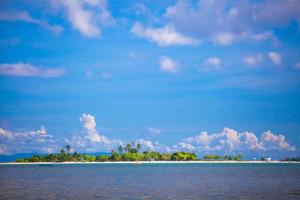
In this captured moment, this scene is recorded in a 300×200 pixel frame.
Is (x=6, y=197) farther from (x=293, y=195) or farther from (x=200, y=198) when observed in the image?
(x=293, y=195)

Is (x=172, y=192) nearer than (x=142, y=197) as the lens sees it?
No

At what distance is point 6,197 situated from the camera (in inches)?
2564

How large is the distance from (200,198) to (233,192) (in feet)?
36.7

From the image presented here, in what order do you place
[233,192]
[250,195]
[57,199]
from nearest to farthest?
[57,199] → [250,195] → [233,192]

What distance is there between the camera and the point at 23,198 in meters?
64.4

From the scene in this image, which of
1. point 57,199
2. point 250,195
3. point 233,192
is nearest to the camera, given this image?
point 57,199

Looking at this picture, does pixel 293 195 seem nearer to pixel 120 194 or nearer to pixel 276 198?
pixel 276 198

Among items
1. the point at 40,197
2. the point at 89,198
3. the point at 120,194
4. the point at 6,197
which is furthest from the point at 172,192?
the point at 6,197

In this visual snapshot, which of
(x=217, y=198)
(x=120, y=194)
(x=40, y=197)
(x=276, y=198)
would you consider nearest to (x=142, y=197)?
(x=120, y=194)

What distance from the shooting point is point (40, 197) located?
66.1 metres

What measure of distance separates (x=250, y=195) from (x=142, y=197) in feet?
53.5

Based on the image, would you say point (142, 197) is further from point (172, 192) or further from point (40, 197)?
point (40, 197)

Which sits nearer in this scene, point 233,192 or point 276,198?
point 276,198

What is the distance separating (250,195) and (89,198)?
2390 cm
